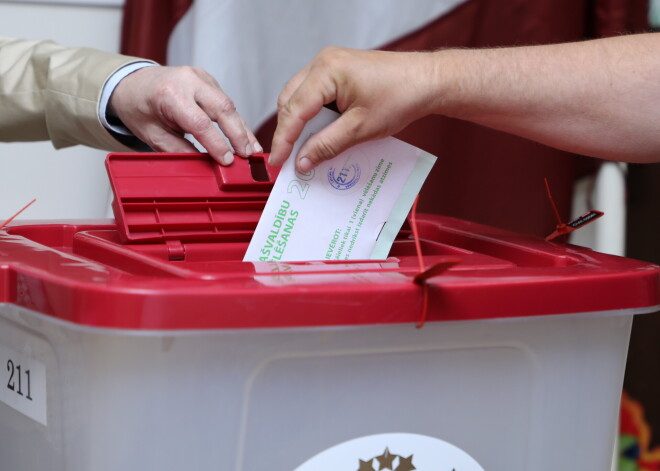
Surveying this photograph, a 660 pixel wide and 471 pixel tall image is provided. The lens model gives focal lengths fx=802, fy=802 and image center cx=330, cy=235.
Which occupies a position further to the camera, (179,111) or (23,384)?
(179,111)

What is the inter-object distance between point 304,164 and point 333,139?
35 millimetres

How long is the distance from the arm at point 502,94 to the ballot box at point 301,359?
119 millimetres

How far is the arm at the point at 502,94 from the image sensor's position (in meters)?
0.63

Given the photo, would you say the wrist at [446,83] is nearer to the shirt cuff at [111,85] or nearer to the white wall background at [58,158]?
the shirt cuff at [111,85]

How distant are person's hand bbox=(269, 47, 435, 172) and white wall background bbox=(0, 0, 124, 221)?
652 mm

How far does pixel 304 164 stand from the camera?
0.66m

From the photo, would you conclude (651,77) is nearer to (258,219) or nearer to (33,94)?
(258,219)

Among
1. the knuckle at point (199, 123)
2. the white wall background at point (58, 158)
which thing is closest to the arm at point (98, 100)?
the knuckle at point (199, 123)

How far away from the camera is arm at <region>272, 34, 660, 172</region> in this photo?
628 millimetres

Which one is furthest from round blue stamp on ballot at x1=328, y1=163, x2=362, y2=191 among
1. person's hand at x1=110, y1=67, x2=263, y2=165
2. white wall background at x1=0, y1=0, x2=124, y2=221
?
white wall background at x1=0, y1=0, x2=124, y2=221

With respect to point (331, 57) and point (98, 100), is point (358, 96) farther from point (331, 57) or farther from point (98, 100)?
point (98, 100)

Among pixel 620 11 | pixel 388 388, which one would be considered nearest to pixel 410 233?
pixel 388 388

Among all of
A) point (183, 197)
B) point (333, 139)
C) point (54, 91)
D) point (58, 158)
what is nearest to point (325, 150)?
point (333, 139)

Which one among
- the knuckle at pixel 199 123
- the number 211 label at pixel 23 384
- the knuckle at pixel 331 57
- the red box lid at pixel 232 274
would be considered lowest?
the number 211 label at pixel 23 384
